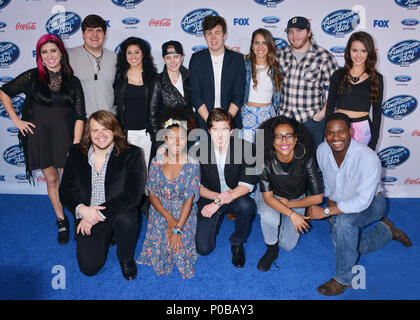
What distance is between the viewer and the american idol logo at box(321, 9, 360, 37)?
12.3 feet

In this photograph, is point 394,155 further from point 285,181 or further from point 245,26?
point 245,26

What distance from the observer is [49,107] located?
292 centimetres

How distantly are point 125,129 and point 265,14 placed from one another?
2026 millimetres

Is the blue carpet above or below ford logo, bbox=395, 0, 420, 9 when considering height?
below

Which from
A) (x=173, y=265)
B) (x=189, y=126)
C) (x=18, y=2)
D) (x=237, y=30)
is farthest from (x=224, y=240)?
(x=18, y=2)

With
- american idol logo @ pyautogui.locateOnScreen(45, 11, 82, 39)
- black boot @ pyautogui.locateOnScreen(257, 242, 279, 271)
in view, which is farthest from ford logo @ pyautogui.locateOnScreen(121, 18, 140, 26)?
black boot @ pyautogui.locateOnScreen(257, 242, 279, 271)

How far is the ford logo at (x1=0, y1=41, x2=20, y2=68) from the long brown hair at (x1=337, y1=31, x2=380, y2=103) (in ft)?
11.8

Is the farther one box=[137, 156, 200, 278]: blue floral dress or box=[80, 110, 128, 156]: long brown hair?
box=[137, 156, 200, 278]: blue floral dress

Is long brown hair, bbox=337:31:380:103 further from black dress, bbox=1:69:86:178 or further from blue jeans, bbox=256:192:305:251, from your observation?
black dress, bbox=1:69:86:178

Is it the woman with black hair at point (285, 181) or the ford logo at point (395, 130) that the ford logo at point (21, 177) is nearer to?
the woman with black hair at point (285, 181)

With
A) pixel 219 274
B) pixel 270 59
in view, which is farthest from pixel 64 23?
pixel 219 274

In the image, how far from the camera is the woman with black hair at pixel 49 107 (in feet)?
9.28

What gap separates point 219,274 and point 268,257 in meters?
0.42

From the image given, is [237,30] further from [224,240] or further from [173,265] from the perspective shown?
[173,265]
